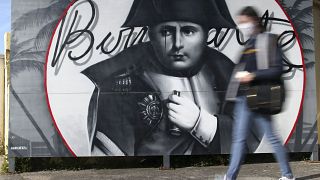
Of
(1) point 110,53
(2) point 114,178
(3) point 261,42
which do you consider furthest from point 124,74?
(3) point 261,42

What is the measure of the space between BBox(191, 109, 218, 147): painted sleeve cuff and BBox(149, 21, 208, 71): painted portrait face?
35.5 inches

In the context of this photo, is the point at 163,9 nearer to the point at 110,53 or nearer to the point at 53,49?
the point at 110,53

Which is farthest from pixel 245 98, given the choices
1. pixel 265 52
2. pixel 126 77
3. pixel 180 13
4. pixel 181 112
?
pixel 180 13

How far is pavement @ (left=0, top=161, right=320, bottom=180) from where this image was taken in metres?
7.33

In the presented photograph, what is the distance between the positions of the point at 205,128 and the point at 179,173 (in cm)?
91

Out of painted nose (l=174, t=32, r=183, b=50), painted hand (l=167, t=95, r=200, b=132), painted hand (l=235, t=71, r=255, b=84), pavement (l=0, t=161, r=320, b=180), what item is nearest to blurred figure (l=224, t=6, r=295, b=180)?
painted hand (l=235, t=71, r=255, b=84)

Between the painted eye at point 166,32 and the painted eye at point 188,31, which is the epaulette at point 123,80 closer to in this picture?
the painted eye at point 166,32

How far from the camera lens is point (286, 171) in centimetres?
524

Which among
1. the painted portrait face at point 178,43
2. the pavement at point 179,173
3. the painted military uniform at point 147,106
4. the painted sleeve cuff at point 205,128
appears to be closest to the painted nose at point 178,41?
the painted portrait face at point 178,43

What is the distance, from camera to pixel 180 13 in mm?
8203

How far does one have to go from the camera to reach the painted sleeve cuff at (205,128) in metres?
8.15

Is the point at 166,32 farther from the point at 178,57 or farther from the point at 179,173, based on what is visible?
the point at 179,173

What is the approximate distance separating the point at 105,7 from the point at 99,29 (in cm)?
39

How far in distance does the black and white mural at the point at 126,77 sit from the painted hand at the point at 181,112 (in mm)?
17
